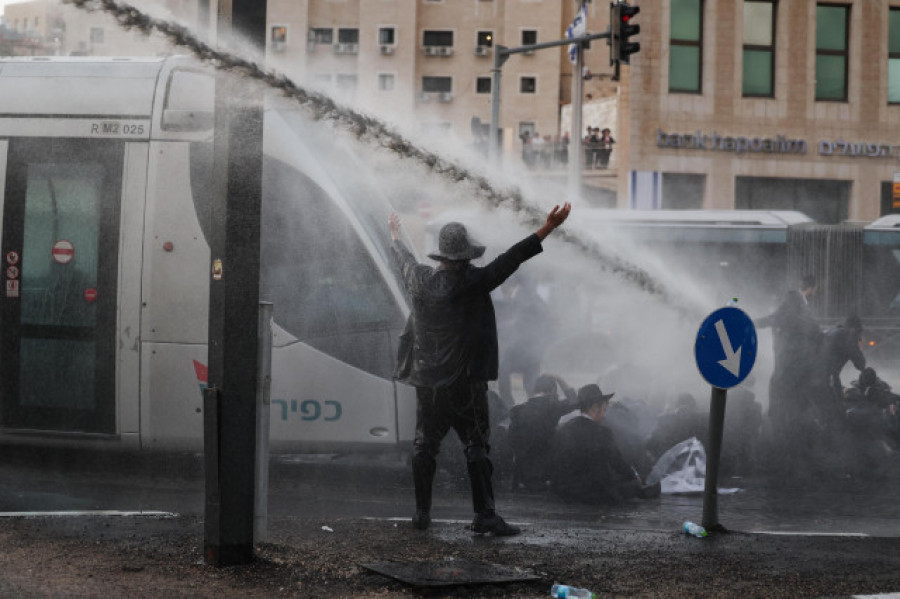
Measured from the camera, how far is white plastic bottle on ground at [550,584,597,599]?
532 centimetres

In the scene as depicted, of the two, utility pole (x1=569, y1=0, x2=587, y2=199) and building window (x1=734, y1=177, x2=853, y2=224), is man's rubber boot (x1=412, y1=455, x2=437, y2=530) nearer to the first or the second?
utility pole (x1=569, y1=0, x2=587, y2=199)

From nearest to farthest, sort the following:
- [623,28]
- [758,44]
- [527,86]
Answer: [623,28], [758,44], [527,86]

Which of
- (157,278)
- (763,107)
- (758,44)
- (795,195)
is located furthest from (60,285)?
(795,195)

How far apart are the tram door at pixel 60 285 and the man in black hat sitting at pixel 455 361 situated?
9.16ft

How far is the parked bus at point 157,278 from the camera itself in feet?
29.0

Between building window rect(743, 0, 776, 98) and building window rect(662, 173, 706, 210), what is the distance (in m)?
2.35

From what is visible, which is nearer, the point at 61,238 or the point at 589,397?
the point at 589,397

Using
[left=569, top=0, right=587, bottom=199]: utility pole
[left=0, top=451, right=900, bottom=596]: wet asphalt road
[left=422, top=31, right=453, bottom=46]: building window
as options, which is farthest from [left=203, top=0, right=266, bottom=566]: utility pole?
[left=422, top=31, right=453, bottom=46]: building window

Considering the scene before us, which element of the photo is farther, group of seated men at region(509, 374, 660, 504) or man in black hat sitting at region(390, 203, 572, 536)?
group of seated men at region(509, 374, 660, 504)

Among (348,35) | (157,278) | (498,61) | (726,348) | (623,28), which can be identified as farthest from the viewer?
(348,35)

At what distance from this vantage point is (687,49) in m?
28.5

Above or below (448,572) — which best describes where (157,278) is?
above

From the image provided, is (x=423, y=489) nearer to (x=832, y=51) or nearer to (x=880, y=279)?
(x=880, y=279)

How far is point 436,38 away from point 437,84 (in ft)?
7.27
